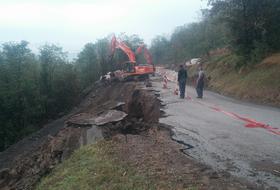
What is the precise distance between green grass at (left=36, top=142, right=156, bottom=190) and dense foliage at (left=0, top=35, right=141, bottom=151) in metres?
19.5

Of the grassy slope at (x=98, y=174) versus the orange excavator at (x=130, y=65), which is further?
the orange excavator at (x=130, y=65)

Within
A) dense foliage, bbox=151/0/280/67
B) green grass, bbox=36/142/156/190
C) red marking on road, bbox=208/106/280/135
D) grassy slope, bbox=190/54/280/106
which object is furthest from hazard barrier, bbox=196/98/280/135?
dense foliage, bbox=151/0/280/67

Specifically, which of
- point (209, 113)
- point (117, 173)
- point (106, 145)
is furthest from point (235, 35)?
point (117, 173)

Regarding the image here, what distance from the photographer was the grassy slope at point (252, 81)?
639 inches

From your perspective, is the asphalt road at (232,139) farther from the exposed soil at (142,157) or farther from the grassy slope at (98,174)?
the grassy slope at (98,174)

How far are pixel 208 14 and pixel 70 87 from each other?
1723cm

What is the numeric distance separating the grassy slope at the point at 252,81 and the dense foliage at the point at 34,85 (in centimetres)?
1143

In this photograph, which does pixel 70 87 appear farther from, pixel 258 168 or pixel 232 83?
pixel 258 168

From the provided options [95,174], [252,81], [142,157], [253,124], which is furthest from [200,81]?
[95,174]

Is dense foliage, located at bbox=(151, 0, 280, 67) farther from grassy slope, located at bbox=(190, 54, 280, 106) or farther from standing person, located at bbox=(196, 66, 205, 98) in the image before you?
standing person, located at bbox=(196, 66, 205, 98)

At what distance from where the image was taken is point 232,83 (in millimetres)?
21078

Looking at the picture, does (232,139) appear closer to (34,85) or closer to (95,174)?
(95,174)

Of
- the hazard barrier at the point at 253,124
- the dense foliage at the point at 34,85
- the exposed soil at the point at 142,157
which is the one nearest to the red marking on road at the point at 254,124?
the hazard barrier at the point at 253,124

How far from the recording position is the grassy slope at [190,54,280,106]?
639 inches
